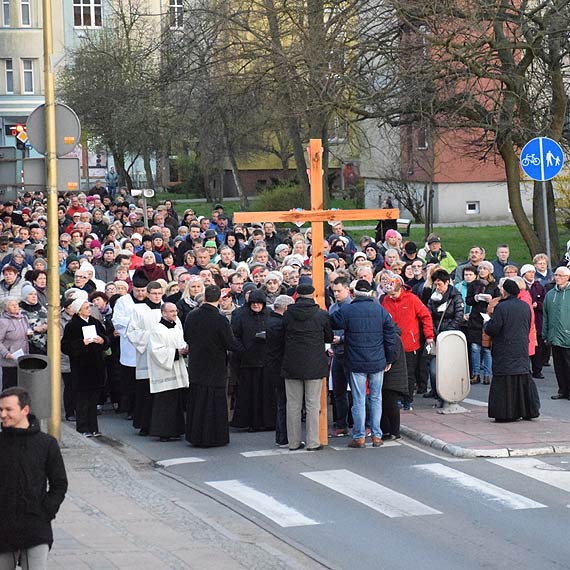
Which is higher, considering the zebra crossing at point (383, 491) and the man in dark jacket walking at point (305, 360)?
the man in dark jacket walking at point (305, 360)

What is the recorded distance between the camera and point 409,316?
16.0 metres

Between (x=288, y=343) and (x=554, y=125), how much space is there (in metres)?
12.9

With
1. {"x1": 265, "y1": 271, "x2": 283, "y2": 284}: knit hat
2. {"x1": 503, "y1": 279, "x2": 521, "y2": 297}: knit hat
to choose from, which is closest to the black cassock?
{"x1": 265, "y1": 271, "x2": 283, "y2": 284}: knit hat

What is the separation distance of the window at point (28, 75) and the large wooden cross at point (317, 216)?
2499 inches

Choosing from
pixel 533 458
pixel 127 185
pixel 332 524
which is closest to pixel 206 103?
pixel 127 185

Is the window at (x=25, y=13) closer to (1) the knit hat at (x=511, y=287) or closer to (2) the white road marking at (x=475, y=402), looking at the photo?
(2) the white road marking at (x=475, y=402)

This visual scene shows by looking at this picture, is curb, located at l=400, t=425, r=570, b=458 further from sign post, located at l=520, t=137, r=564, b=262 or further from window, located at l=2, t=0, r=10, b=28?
window, located at l=2, t=0, r=10, b=28

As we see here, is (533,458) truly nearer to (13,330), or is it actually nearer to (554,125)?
A: (13,330)

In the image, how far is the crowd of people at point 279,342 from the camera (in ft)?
46.5

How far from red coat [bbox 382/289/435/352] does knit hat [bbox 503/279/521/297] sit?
107cm

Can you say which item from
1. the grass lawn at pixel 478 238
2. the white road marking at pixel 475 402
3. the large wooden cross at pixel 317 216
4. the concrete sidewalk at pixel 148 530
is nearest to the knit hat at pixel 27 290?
the large wooden cross at pixel 317 216

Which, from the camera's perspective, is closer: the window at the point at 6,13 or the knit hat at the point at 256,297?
the knit hat at the point at 256,297

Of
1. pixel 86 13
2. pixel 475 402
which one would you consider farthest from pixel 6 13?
pixel 475 402

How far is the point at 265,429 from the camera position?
614 inches
